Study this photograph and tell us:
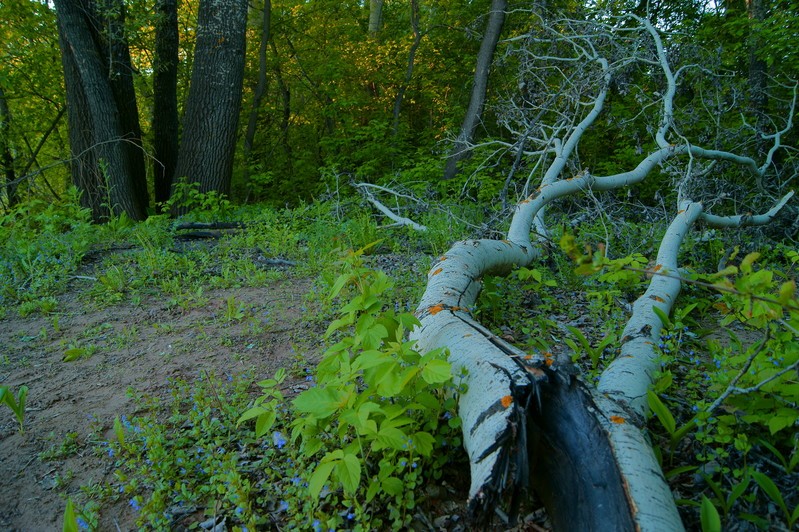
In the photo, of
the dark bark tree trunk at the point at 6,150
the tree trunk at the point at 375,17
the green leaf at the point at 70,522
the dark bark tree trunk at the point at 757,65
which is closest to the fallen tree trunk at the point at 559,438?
the green leaf at the point at 70,522

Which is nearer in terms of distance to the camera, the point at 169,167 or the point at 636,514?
the point at 636,514

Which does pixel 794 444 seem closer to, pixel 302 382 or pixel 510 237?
pixel 302 382

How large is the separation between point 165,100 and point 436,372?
8733mm

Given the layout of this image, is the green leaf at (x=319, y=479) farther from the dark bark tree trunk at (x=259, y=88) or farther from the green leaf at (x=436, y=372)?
the dark bark tree trunk at (x=259, y=88)

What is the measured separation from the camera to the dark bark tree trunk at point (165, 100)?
8031 mm

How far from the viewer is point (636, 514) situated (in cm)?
137

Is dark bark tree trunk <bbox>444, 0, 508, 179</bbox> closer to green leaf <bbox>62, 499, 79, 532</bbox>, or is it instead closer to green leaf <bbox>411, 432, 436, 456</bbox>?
green leaf <bbox>411, 432, 436, 456</bbox>

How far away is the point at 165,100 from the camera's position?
8.48 m

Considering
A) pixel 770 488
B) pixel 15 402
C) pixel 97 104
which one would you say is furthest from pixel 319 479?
pixel 97 104

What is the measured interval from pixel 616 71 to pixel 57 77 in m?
9.89

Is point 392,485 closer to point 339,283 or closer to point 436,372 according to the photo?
point 436,372

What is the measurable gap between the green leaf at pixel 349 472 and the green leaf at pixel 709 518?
1.08 meters

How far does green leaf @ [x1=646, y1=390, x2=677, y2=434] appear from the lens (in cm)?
192

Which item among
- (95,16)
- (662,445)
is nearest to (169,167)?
(95,16)
